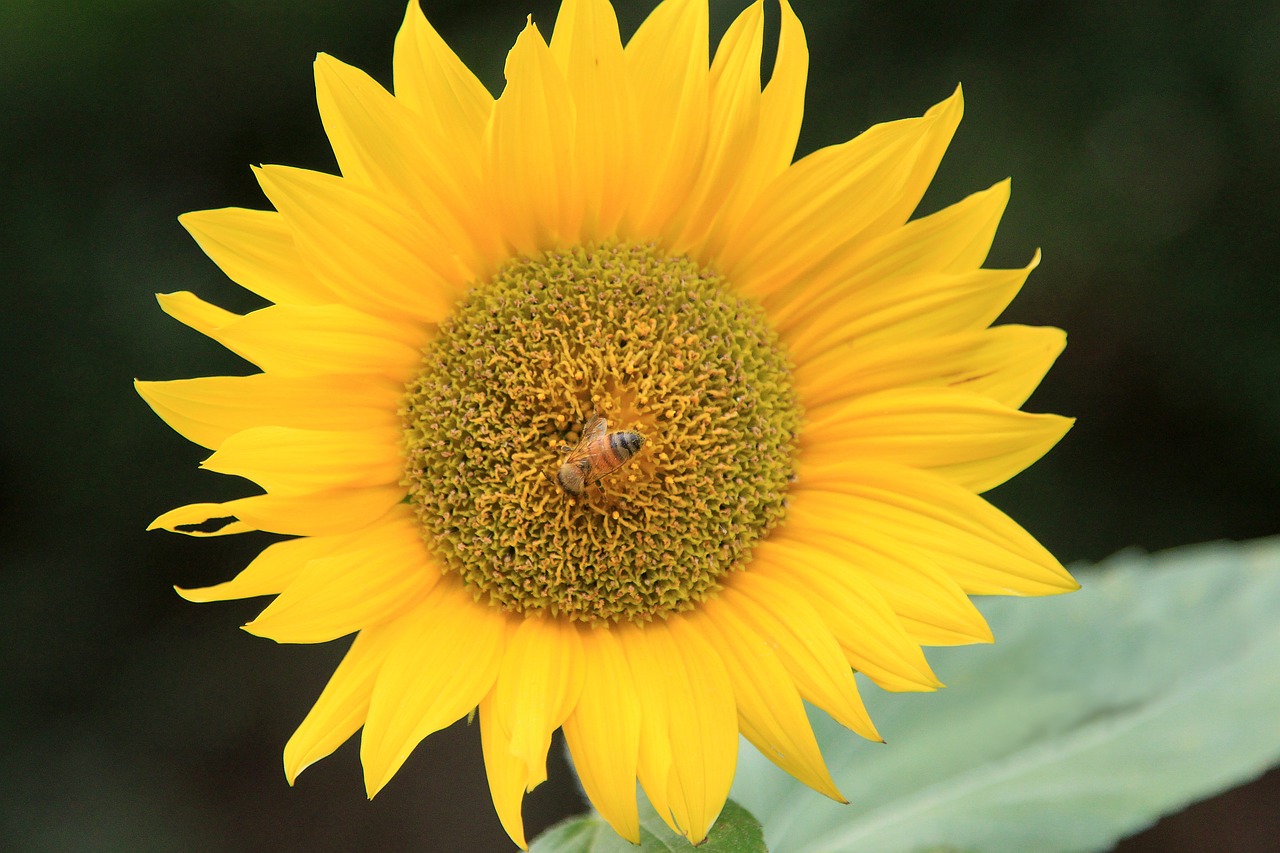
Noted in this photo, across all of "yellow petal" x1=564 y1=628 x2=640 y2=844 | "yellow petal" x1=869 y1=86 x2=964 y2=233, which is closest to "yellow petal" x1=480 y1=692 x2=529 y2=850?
"yellow petal" x1=564 y1=628 x2=640 y2=844

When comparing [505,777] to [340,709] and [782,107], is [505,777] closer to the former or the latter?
[340,709]

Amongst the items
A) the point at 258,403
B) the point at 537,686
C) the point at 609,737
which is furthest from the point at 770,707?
the point at 258,403

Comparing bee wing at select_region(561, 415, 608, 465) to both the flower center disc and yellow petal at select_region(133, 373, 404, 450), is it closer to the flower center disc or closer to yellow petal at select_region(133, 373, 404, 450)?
the flower center disc

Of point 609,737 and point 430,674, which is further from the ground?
point 430,674

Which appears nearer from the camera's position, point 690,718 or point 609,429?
point 690,718

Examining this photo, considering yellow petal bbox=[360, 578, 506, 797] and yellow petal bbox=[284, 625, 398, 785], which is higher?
yellow petal bbox=[284, 625, 398, 785]

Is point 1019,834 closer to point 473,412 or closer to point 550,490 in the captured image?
point 550,490

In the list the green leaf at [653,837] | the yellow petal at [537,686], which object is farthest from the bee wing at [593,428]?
the green leaf at [653,837]
